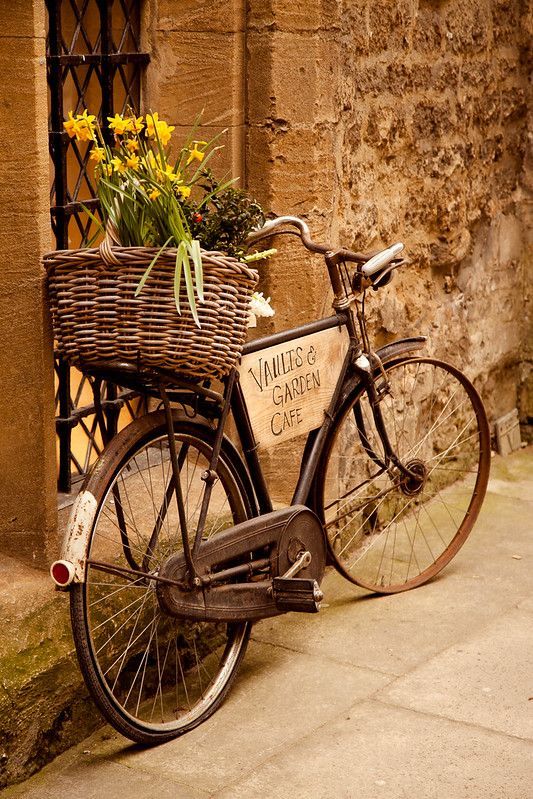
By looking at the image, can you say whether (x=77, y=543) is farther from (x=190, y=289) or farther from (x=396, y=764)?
(x=396, y=764)

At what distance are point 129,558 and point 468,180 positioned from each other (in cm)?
293

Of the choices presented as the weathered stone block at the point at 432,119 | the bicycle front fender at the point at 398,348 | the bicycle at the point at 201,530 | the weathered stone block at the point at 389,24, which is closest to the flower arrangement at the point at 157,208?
the bicycle at the point at 201,530

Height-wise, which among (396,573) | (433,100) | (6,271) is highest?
(433,100)

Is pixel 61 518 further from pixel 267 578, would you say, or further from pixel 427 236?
pixel 427 236

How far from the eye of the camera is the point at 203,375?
3398mm

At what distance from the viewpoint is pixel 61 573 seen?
3234 millimetres

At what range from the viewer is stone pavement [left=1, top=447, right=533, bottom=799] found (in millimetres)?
3318

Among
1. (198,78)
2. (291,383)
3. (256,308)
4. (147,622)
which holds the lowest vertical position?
(147,622)

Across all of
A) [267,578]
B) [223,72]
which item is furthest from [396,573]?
[223,72]

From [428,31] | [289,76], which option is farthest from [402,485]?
[428,31]

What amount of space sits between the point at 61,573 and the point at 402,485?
163 cm

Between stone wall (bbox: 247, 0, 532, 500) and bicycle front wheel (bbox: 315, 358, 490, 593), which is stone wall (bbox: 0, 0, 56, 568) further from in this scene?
stone wall (bbox: 247, 0, 532, 500)

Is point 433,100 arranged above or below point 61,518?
above

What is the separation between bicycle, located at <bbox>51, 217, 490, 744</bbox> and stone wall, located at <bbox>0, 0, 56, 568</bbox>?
7.8 inches
